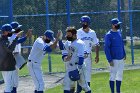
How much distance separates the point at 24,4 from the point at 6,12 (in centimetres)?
266

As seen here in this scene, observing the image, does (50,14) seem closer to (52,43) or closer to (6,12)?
(6,12)

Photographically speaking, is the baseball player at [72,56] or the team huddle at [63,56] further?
the team huddle at [63,56]

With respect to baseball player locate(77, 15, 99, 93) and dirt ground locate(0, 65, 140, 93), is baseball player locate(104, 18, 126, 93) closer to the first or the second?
baseball player locate(77, 15, 99, 93)

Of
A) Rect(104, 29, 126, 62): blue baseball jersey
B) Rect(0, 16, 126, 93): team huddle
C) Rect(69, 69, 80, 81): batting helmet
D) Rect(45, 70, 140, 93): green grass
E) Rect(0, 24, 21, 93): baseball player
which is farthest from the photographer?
Rect(45, 70, 140, 93): green grass

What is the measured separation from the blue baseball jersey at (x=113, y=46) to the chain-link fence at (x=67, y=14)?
21.3 feet

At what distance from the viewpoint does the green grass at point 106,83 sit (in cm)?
1477

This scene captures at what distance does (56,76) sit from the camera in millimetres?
18625

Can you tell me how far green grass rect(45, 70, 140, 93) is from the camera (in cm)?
1477

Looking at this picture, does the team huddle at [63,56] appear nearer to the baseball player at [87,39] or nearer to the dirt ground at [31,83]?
the baseball player at [87,39]

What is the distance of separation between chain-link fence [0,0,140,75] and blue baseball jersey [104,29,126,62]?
21.3ft

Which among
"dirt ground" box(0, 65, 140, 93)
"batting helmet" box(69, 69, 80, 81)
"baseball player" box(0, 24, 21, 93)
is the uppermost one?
"baseball player" box(0, 24, 21, 93)

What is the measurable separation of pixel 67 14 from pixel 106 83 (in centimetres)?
457

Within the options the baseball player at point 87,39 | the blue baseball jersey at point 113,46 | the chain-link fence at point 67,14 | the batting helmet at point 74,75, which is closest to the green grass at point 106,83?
the baseball player at point 87,39

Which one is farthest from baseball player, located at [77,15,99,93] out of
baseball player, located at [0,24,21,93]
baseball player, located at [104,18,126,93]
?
baseball player, located at [0,24,21,93]
